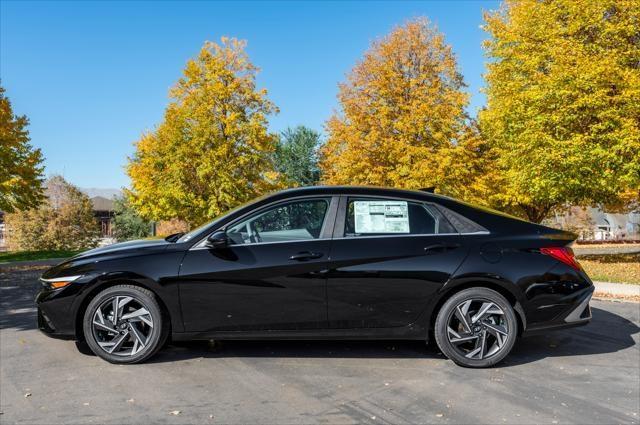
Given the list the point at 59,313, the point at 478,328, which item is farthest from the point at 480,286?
the point at 59,313

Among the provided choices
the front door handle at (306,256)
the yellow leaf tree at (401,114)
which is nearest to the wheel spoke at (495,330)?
the front door handle at (306,256)

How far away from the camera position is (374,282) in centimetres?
455

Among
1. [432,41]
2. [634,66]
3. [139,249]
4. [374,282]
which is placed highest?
[432,41]

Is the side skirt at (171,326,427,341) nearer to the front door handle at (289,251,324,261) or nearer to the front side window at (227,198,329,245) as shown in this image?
the front door handle at (289,251,324,261)

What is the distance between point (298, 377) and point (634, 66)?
1686cm

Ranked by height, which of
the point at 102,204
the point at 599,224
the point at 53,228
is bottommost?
the point at 53,228

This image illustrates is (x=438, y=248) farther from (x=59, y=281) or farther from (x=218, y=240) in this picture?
(x=59, y=281)

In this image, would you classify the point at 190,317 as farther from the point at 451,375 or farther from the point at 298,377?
the point at 451,375

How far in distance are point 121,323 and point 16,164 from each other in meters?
17.1

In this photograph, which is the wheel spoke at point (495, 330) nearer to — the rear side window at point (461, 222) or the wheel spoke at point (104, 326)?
the rear side window at point (461, 222)

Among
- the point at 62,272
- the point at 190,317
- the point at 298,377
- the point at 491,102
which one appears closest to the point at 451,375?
the point at 298,377

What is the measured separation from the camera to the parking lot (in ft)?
11.4

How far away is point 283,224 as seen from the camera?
474cm

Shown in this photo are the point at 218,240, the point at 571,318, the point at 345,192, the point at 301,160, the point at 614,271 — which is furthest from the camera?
the point at 301,160
